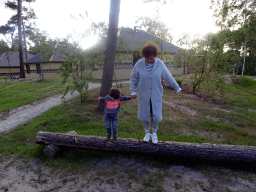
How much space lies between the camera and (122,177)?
3.53 metres

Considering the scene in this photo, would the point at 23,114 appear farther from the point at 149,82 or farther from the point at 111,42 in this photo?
the point at 149,82

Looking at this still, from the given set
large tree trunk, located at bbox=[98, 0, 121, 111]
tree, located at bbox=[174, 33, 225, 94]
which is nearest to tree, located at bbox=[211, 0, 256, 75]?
tree, located at bbox=[174, 33, 225, 94]

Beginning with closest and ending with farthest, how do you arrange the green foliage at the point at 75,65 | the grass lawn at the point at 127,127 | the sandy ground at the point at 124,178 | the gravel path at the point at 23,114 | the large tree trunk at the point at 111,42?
the sandy ground at the point at 124,178 → the grass lawn at the point at 127,127 → the gravel path at the point at 23,114 → the large tree trunk at the point at 111,42 → the green foliage at the point at 75,65

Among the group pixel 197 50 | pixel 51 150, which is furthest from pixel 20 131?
pixel 197 50

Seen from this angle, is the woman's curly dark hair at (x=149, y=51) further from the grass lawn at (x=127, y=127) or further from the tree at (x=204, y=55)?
the tree at (x=204, y=55)

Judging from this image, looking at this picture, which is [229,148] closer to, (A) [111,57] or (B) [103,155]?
(B) [103,155]

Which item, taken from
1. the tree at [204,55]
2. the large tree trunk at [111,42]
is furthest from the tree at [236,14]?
the large tree trunk at [111,42]

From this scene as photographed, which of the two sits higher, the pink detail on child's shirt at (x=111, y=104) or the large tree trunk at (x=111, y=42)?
the large tree trunk at (x=111, y=42)

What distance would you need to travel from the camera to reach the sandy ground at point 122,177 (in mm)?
3238

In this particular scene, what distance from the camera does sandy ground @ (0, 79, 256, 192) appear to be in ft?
10.6

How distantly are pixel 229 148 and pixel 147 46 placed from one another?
285cm

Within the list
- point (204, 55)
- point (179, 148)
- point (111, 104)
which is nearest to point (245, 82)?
point (204, 55)

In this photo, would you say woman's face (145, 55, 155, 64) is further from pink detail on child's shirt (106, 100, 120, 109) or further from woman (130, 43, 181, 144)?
pink detail on child's shirt (106, 100, 120, 109)

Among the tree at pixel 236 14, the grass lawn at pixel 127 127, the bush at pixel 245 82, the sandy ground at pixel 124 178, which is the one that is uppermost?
the tree at pixel 236 14
